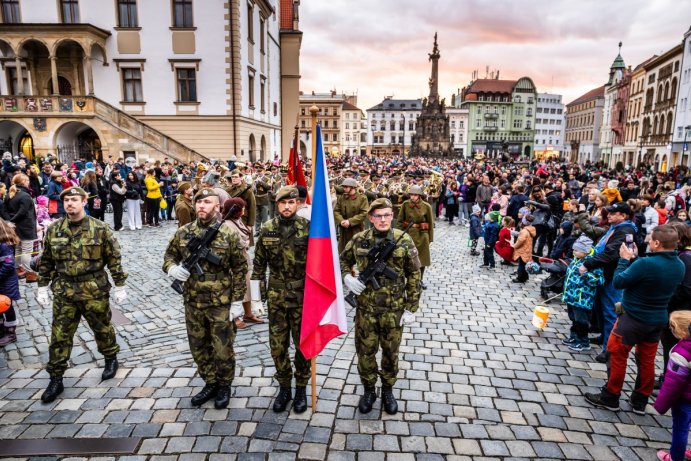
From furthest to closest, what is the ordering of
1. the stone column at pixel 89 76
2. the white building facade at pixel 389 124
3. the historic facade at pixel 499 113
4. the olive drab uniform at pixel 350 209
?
the white building facade at pixel 389 124
the historic facade at pixel 499 113
the stone column at pixel 89 76
the olive drab uniform at pixel 350 209

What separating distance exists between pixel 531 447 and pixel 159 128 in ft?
87.2

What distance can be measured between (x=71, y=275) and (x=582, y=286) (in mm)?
6270

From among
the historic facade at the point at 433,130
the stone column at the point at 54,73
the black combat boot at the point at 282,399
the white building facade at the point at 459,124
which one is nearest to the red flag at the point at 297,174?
the black combat boot at the point at 282,399

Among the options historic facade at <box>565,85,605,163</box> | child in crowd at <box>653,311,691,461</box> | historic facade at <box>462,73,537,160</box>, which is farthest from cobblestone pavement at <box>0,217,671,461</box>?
historic facade at <box>462,73,537,160</box>

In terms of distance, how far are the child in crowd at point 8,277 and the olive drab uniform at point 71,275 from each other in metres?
1.30

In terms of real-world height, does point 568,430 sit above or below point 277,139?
below

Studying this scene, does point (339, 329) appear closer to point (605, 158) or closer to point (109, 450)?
point (109, 450)

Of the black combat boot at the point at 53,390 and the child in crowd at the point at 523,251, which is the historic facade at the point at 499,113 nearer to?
the child in crowd at the point at 523,251

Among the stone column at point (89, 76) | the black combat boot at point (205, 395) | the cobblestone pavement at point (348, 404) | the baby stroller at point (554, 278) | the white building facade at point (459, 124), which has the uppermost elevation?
the white building facade at point (459, 124)

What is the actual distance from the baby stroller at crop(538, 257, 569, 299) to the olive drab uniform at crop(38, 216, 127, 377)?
286 inches

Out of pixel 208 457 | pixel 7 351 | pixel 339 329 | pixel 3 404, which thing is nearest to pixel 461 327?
pixel 339 329

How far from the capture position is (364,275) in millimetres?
4441

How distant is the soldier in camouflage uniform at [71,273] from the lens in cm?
478

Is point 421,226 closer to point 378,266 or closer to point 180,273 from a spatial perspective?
point 378,266
